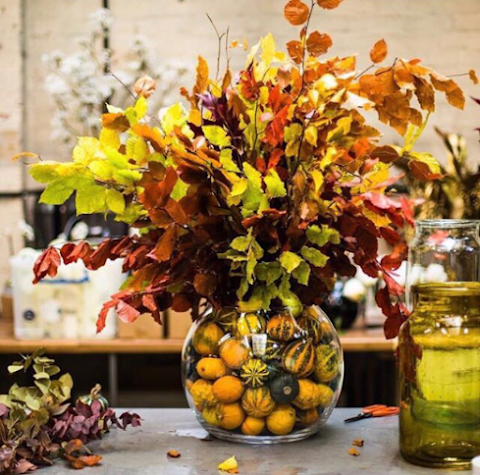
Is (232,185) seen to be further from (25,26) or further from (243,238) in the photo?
(25,26)

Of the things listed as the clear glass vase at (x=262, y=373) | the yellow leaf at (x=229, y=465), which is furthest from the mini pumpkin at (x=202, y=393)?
the yellow leaf at (x=229, y=465)

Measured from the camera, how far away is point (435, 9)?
12.4 feet

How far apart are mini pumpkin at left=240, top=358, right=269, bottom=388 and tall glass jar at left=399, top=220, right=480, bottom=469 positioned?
18cm

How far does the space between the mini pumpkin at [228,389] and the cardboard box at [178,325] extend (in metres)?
1.89

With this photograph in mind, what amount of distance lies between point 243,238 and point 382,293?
236 mm

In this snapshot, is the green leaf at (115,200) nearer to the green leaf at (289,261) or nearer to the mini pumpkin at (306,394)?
the green leaf at (289,261)

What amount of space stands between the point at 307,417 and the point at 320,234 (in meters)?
0.25

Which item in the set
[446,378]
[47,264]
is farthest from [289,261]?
[47,264]

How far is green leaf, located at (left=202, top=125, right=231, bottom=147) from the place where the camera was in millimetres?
1113

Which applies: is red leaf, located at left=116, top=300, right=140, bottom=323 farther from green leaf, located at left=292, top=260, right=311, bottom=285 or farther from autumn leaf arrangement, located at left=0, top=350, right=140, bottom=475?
green leaf, located at left=292, top=260, right=311, bottom=285

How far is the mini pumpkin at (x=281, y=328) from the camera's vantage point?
44.6 inches

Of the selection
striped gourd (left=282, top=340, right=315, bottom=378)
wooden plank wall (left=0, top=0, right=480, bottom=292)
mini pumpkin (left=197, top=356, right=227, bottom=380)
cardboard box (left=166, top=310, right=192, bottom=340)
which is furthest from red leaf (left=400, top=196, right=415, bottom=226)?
wooden plank wall (left=0, top=0, right=480, bottom=292)

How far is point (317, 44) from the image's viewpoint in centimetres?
114

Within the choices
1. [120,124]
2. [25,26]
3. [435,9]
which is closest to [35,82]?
[25,26]
